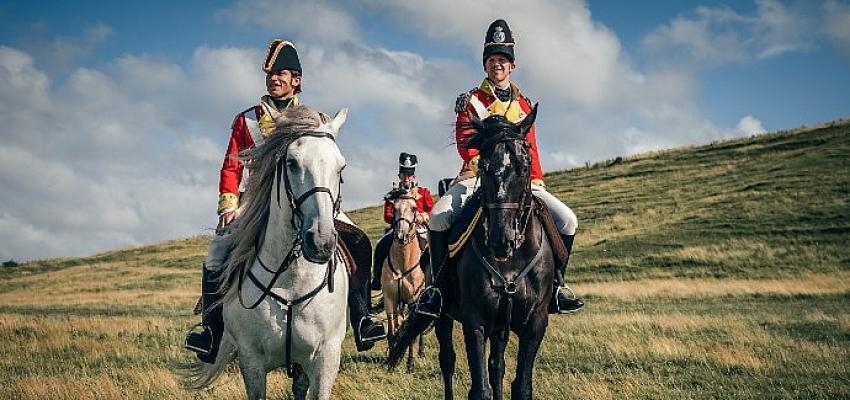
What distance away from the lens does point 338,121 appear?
569cm

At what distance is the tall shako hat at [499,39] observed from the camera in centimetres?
766

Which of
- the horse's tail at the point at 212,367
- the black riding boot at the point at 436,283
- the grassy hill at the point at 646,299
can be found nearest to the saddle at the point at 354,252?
the black riding boot at the point at 436,283

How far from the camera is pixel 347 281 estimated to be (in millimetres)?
6316

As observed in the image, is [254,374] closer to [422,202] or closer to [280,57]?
[280,57]

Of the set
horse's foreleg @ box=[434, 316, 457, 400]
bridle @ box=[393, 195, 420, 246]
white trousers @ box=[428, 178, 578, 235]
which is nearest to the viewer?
white trousers @ box=[428, 178, 578, 235]

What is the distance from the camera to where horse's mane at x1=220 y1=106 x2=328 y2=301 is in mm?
5391

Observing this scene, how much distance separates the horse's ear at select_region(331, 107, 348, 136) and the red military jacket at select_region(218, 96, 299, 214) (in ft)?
3.02

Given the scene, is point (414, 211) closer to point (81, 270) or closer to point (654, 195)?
point (654, 195)

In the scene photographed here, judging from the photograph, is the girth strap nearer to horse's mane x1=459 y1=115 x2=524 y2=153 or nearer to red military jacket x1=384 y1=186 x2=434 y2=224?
horse's mane x1=459 y1=115 x2=524 y2=153

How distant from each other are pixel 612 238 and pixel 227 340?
38.8 meters

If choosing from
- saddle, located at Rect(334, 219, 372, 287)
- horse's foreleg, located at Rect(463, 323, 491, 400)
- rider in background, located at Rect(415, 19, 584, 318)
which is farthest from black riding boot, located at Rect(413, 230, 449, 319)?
saddle, located at Rect(334, 219, 372, 287)

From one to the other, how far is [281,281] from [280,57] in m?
2.36

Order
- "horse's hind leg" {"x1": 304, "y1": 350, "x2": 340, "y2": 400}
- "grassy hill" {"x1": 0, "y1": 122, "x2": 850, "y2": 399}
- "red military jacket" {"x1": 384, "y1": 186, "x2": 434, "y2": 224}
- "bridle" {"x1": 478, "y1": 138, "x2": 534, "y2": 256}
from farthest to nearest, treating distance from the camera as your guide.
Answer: "red military jacket" {"x1": 384, "y1": 186, "x2": 434, "y2": 224} < "grassy hill" {"x1": 0, "y1": 122, "x2": 850, "y2": 399} < "bridle" {"x1": 478, "y1": 138, "x2": 534, "y2": 256} < "horse's hind leg" {"x1": 304, "y1": 350, "x2": 340, "y2": 400}

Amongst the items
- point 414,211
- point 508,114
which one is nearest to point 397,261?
point 414,211
